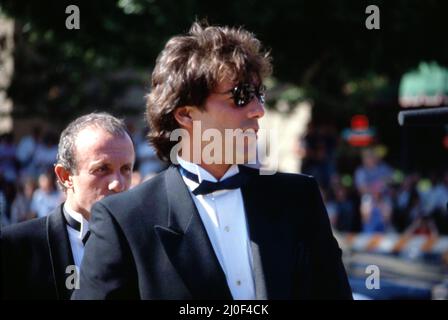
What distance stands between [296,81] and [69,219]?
1287 cm

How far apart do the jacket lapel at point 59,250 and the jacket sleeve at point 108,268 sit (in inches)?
31.6

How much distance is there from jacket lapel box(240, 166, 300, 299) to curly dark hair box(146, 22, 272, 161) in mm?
320

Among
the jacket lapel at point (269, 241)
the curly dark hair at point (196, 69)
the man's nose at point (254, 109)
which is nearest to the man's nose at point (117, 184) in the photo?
the curly dark hair at point (196, 69)

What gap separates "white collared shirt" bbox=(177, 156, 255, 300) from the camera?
2893 mm

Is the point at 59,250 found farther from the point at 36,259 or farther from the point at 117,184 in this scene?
the point at 117,184

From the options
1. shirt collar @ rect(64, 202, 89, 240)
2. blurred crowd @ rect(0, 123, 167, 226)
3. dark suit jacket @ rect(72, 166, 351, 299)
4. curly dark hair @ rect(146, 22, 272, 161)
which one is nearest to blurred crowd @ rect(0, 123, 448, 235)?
blurred crowd @ rect(0, 123, 167, 226)

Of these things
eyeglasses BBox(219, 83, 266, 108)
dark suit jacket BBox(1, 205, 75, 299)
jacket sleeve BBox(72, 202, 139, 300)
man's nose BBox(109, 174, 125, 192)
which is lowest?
dark suit jacket BBox(1, 205, 75, 299)

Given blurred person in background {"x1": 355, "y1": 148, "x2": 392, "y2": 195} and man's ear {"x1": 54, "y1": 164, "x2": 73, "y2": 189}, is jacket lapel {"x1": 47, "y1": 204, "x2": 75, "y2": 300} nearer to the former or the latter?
man's ear {"x1": 54, "y1": 164, "x2": 73, "y2": 189}

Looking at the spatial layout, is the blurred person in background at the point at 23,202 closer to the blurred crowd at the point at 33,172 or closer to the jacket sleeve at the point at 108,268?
the blurred crowd at the point at 33,172

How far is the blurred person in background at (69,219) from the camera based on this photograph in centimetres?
371

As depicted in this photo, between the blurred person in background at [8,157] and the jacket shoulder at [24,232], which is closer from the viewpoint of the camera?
the jacket shoulder at [24,232]

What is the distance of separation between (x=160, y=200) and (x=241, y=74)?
479 mm

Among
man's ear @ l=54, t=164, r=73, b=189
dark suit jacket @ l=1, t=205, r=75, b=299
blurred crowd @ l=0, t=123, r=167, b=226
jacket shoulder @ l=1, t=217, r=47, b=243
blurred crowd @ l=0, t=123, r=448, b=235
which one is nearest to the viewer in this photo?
dark suit jacket @ l=1, t=205, r=75, b=299

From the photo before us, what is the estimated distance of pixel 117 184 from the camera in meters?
3.90
